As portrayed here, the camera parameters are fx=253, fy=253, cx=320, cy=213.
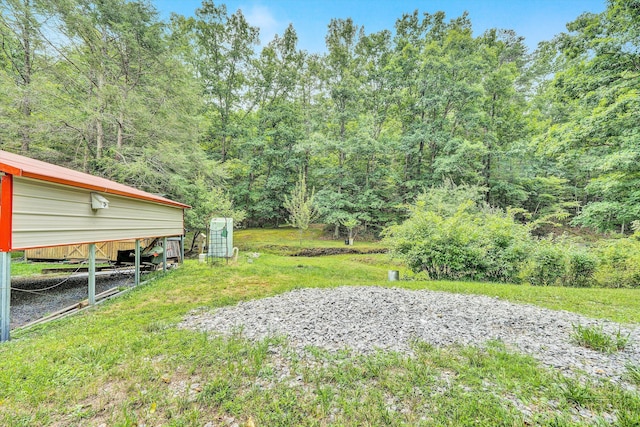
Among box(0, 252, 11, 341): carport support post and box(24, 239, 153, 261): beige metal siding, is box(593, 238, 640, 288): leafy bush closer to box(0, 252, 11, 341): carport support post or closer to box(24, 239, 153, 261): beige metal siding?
box(0, 252, 11, 341): carport support post

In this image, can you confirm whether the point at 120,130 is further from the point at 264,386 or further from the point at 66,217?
the point at 264,386

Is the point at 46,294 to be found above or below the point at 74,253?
below

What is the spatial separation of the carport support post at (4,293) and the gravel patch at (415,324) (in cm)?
207

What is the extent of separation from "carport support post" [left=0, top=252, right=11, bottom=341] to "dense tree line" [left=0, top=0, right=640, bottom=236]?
8.24 m

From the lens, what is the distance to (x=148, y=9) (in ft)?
35.9

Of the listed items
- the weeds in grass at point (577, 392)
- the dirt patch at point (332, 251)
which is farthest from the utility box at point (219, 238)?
the weeds in grass at point (577, 392)

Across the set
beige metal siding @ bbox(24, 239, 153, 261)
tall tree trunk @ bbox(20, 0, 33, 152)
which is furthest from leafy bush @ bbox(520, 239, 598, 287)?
tall tree trunk @ bbox(20, 0, 33, 152)

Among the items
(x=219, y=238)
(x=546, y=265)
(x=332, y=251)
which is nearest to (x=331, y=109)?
(x=332, y=251)

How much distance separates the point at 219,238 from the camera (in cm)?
1197

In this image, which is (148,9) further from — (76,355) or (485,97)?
(485,97)

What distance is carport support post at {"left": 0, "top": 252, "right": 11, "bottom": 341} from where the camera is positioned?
3131 mm

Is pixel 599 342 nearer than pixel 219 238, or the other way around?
pixel 599 342

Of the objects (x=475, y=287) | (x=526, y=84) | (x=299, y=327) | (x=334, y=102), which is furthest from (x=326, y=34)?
(x=299, y=327)

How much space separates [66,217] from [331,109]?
2141 cm
